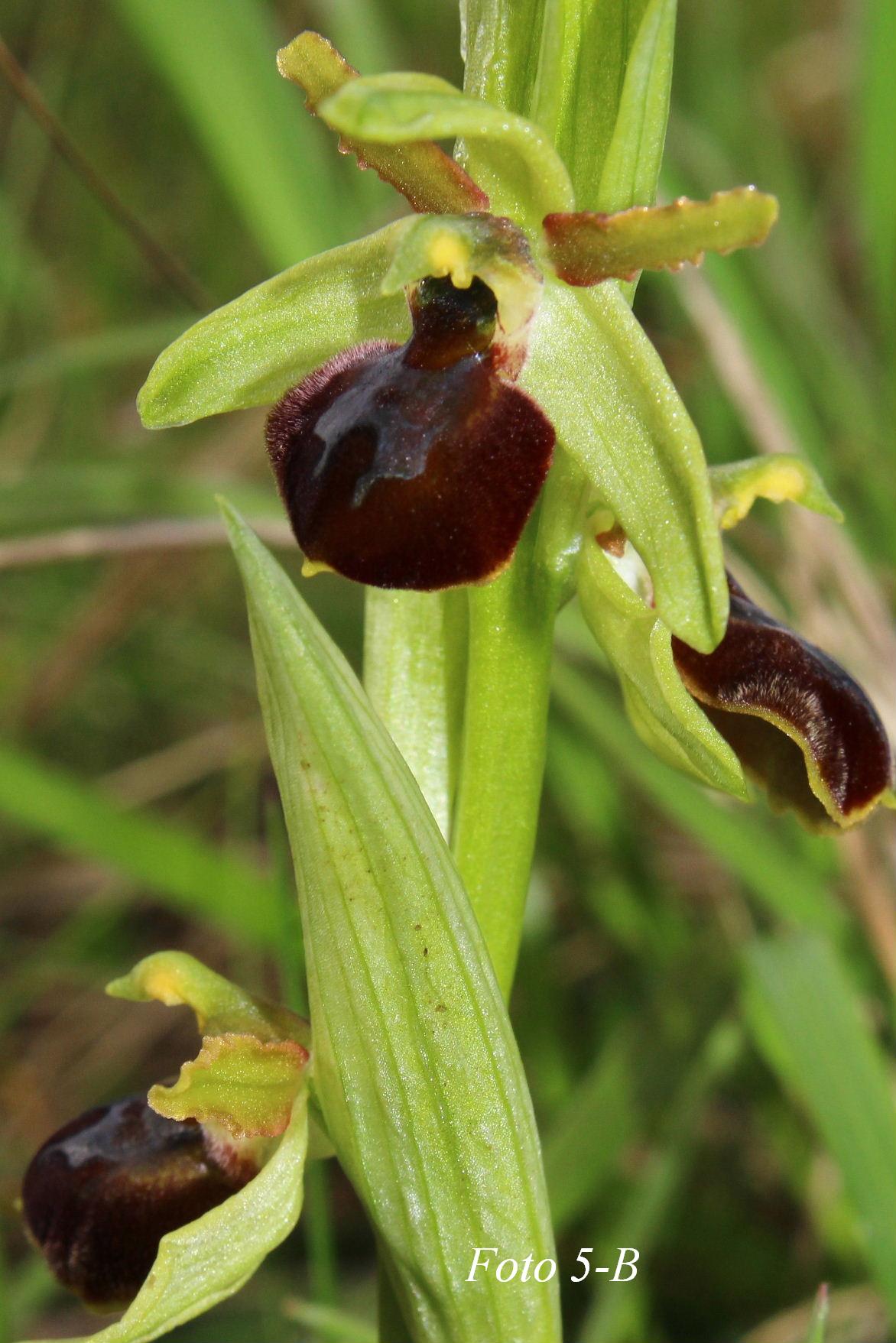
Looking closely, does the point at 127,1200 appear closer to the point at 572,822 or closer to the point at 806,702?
the point at 806,702

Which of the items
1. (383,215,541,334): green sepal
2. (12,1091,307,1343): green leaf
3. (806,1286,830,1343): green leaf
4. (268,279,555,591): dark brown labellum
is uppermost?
(383,215,541,334): green sepal

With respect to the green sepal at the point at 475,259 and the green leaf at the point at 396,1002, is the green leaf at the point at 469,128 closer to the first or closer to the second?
the green sepal at the point at 475,259

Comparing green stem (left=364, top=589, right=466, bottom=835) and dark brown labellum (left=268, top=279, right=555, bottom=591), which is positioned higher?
dark brown labellum (left=268, top=279, right=555, bottom=591)

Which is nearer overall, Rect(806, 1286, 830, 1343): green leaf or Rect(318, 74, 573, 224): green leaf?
Rect(318, 74, 573, 224): green leaf

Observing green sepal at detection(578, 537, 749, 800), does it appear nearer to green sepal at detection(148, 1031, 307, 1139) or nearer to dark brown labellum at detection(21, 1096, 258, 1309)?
green sepal at detection(148, 1031, 307, 1139)

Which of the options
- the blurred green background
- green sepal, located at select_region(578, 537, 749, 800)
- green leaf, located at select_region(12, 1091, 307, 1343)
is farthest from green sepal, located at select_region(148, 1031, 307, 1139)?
green sepal, located at select_region(578, 537, 749, 800)

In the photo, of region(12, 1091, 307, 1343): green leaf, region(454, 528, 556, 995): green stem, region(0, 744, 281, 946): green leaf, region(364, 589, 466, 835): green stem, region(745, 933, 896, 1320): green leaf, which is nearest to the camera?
region(12, 1091, 307, 1343): green leaf

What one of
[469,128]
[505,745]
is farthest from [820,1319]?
[469,128]

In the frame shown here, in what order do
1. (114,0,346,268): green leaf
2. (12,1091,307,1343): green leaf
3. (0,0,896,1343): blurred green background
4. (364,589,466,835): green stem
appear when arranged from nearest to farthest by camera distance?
(12,1091,307,1343): green leaf < (364,589,466,835): green stem < (0,0,896,1343): blurred green background < (114,0,346,268): green leaf
